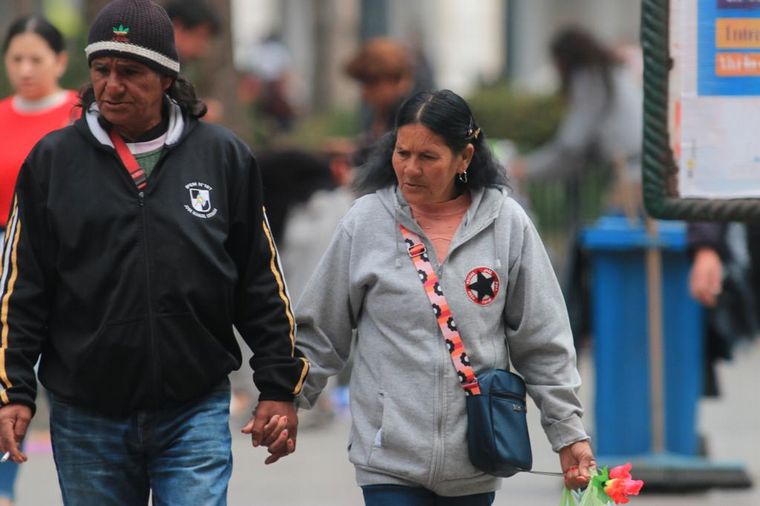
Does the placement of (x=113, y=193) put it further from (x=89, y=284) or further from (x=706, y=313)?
(x=706, y=313)

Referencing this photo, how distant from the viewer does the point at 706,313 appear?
729 cm

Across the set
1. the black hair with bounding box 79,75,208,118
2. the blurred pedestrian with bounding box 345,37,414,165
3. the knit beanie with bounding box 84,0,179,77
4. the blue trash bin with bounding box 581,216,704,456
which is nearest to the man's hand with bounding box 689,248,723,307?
the blue trash bin with bounding box 581,216,704,456

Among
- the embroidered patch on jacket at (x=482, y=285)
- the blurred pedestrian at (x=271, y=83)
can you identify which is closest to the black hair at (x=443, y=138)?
the embroidered patch on jacket at (x=482, y=285)

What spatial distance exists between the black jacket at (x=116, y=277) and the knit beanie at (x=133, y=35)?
186mm

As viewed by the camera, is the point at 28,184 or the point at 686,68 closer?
the point at 28,184

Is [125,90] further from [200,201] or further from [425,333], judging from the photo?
[425,333]

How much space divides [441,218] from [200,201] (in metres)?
0.65

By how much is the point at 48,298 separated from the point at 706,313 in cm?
391

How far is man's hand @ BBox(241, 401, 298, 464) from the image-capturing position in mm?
4160

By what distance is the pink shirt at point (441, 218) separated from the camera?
14.0 feet

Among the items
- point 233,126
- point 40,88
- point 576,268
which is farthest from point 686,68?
point 233,126

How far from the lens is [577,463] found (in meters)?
4.28

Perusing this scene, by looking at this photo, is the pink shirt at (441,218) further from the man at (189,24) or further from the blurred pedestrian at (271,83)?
the blurred pedestrian at (271,83)

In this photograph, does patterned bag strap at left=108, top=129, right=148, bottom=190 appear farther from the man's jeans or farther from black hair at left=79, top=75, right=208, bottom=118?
the man's jeans
